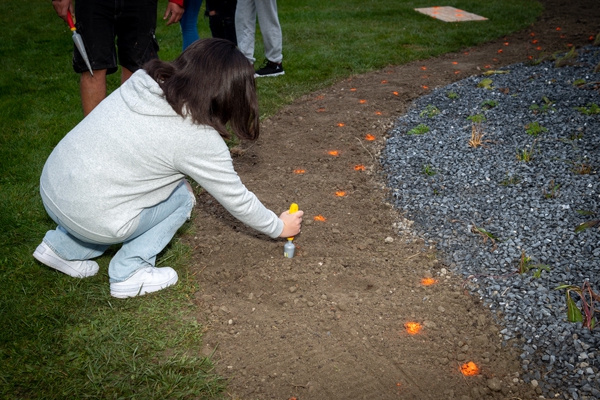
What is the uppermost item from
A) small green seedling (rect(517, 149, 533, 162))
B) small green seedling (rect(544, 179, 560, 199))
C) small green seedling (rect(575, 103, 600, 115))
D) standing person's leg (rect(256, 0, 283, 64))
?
standing person's leg (rect(256, 0, 283, 64))

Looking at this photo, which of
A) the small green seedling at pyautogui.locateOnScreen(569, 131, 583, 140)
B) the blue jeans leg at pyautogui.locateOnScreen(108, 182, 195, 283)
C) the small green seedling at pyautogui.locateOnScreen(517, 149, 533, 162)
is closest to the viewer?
the blue jeans leg at pyautogui.locateOnScreen(108, 182, 195, 283)

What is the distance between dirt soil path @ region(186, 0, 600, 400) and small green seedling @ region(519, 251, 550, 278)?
32 cm

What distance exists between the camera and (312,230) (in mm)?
3348

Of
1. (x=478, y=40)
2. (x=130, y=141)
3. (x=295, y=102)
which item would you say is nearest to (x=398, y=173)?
(x=295, y=102)

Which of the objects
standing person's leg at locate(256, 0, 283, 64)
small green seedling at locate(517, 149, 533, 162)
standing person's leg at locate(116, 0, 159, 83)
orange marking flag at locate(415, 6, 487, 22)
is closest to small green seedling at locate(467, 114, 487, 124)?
small green seedling at locate(517, 149, 533, 162)

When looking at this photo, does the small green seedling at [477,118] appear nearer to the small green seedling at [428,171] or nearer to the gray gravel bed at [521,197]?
the gray gravel bed at [521,197]

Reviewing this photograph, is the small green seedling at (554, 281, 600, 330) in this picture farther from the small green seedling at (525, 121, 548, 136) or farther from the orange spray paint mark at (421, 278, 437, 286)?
the small green seedling at (525, 121, 548, 136)

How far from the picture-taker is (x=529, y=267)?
278 centimetres

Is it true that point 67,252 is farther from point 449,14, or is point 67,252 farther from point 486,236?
point 449,14

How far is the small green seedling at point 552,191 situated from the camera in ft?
10.7

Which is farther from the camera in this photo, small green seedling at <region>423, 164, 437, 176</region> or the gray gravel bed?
small green seedling at <region>423, 164, 437, 176</region>

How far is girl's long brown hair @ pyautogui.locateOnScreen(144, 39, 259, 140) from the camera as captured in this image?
2.19 meters

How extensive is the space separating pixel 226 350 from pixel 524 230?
72.2 inches

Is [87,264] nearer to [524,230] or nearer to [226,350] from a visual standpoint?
[226,350]
